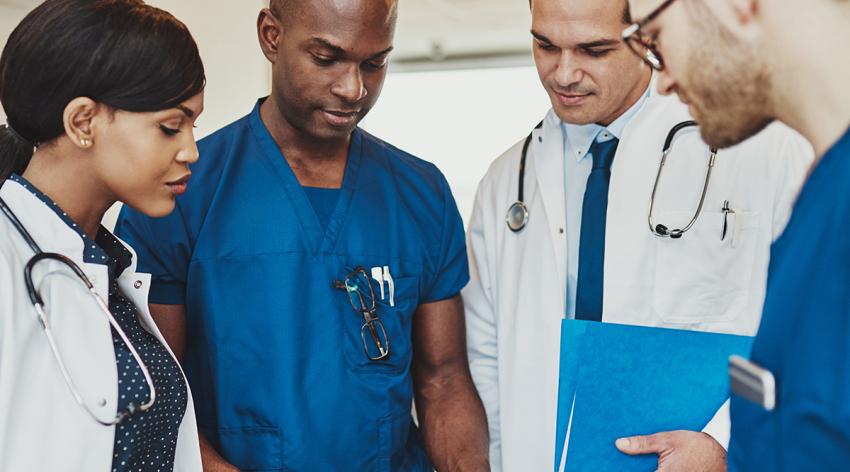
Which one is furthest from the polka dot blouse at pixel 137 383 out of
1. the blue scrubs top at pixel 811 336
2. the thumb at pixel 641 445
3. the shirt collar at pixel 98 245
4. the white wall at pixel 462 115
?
the white wall at pixel 462 115

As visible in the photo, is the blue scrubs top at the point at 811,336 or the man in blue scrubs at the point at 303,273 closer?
the blue scrubs top at the point at 811,336

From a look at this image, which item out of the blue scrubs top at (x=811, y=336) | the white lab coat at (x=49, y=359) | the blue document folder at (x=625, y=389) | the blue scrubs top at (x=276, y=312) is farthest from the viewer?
the blue scrubs top at (x=276, y=312)

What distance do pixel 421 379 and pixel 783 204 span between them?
727mm

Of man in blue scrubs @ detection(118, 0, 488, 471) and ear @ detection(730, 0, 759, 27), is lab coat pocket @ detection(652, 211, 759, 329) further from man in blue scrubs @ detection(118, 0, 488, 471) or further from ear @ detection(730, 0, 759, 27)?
ear @ detection(730, 0, 759, 27)

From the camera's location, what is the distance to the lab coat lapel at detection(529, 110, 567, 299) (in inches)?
59.5

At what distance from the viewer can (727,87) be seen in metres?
0.73

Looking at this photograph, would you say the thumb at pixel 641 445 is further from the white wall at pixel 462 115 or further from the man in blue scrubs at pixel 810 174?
the white wall at pixel 462 115

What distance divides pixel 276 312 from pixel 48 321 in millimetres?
426

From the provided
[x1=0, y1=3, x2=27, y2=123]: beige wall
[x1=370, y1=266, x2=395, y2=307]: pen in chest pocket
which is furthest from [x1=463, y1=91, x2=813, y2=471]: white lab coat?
[x1=0, y1=3, x2=27, y2=123]: beige wall

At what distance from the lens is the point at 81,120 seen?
103 cm

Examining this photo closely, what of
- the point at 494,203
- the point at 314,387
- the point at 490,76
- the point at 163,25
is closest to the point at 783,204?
the point at 494,203

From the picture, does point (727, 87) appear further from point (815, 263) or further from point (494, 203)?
point (494, 203)

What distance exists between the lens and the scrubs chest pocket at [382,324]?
4.47ft

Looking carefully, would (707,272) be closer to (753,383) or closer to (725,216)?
(725,216)
